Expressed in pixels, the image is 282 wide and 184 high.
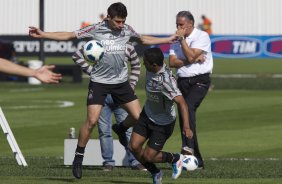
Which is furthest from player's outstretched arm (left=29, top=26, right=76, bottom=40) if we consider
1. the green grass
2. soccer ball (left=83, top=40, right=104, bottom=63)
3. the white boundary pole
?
the white boundary pole

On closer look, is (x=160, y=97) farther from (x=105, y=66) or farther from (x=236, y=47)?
(x=236, y=47)

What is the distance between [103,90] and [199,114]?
465 inches

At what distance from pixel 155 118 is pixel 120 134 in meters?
1.97

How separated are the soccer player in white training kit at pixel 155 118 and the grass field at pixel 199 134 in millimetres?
425

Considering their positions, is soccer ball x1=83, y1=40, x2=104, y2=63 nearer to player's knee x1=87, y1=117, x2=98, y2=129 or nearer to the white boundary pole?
player's knee x1=87, y1=117, x2=98, y2=129

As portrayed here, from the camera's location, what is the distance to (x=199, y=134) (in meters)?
24.0

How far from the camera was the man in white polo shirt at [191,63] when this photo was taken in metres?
17.7

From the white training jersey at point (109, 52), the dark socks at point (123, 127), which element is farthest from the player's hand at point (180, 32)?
the dark socks at point (123, 127)

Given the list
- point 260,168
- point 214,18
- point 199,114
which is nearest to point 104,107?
point 260,168

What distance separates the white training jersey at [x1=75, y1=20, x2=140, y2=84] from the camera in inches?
651

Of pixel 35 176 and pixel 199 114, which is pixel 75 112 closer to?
pixel 199 114

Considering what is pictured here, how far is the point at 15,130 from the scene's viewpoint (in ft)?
82.0

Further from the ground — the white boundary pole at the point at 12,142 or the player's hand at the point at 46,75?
the player's hand at the point at 46,75

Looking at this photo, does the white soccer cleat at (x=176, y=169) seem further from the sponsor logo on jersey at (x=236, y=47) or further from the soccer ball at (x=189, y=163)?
the sponsor logo on jersey at (x=236, y=47)
